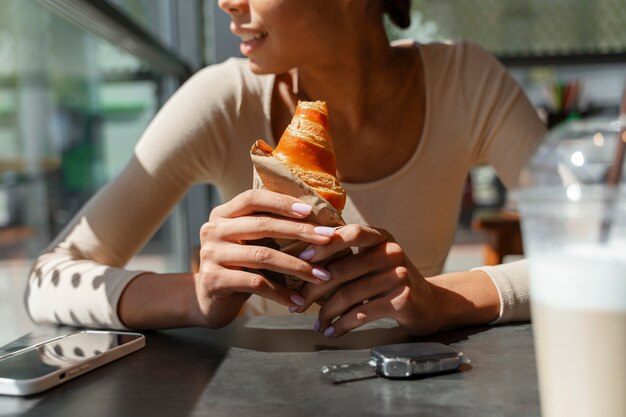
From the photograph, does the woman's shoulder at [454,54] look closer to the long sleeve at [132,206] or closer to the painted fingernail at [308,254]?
the long sleeve at [132,206]

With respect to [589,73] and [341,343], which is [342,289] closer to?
[341,343]

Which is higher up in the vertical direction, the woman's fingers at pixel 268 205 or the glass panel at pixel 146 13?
the glass panel at pixel 146 13

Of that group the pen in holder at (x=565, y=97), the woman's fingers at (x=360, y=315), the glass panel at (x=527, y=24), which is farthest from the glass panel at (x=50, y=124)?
the pen in holder at (x=565, y=97)

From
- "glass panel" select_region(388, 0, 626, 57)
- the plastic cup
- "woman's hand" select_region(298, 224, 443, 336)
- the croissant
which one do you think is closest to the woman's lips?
the croissant

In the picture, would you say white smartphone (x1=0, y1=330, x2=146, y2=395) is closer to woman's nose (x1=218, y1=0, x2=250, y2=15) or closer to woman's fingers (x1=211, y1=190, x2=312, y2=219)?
woman's fingers (x1=211, y1=190, x2=312, y2=219)

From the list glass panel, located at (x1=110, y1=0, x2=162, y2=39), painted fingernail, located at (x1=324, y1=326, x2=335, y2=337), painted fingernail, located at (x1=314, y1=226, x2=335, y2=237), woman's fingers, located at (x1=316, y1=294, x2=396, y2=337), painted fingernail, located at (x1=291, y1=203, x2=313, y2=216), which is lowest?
painted fingernail, located at (x1=324, y1=326, x2=335, y2=337)

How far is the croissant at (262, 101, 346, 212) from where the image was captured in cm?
76

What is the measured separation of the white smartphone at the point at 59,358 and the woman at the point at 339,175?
9 centimetres

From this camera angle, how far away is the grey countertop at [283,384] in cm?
56

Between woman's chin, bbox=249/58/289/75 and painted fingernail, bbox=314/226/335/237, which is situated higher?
woman's chin, bbox=249/58/289/75

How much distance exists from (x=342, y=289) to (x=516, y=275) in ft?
0.88

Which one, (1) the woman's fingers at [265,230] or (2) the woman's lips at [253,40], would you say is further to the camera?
(2) the woman's lips at [253,40]

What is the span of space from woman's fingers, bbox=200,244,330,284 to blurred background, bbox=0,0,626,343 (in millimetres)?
651

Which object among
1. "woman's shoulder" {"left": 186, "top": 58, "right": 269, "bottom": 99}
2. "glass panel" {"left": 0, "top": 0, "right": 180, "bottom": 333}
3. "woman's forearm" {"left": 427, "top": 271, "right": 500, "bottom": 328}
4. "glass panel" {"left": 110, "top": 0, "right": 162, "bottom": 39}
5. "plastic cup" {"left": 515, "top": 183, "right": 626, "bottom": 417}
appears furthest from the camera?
"glass panel" {"left": 110, "top": 0, "right": 162, "bottom": 39}
